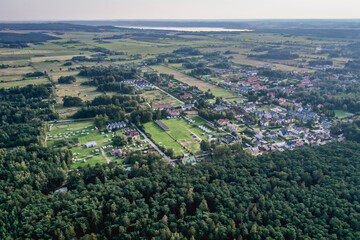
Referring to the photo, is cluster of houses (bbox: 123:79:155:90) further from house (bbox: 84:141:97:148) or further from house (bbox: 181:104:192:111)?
house (bbox: 84:141:97:148)

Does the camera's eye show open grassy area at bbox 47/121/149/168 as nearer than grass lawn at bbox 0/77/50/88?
Yes

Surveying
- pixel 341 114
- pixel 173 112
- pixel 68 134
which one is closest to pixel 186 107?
pixel 173 112

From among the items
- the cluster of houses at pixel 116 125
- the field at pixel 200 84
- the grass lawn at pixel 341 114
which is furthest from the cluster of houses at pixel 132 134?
the grass lawn at pixel 341 114

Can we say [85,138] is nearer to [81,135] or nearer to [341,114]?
[81,135]

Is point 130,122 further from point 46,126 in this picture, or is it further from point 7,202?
point 7,202

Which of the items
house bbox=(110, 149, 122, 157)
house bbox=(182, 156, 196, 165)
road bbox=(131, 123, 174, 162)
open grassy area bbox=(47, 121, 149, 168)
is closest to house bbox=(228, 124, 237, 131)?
house bbox=(182, 156, 196, 165)

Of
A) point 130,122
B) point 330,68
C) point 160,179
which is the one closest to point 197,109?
point 130,122

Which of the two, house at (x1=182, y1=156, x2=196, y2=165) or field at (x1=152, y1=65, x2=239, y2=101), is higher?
field at (x1=152, y1=65, x2=239, y2=101)

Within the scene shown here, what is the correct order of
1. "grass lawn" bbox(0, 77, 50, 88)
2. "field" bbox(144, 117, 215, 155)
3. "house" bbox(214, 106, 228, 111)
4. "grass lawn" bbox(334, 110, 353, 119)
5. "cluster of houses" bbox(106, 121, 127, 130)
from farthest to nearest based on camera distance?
"grass lawn" bbox(0, 77, 50, 88) → "house" bbox(214, 106, 228, 111) → "grass lawn" bbox(334, 110, 353, 119) → "cluster of houses" bbox(106, 121, 127, 130) → "field" bbox(144, 117, 215, 155)
